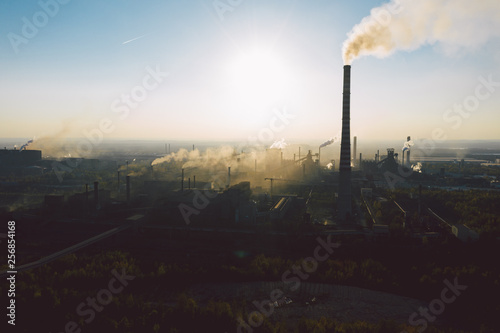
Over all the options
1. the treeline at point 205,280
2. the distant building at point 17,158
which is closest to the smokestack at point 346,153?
the treeline at point 205,280

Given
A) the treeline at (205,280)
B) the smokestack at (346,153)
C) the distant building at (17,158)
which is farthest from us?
the distant building at (17,158)

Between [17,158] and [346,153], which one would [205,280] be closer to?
[346,153]

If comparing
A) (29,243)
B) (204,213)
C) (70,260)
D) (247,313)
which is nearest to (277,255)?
(247,313)

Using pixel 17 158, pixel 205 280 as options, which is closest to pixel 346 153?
pixel 205 280

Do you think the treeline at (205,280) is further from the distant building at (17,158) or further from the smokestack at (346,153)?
the distant building at (17,158)

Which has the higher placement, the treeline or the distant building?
the distant building

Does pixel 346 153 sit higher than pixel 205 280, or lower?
higher

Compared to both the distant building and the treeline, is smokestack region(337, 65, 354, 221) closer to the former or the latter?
the treeline

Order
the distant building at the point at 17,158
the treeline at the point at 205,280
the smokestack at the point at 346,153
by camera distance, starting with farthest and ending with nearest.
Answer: the distant building at the point at 17,158
the smokestack at the point at 346,153
the treeline at the point at 205,280

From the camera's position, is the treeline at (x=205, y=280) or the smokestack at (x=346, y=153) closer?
the treeline at (x=205, y=280)

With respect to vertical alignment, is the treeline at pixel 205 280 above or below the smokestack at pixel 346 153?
below

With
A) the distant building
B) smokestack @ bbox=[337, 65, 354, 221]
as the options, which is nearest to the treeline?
smokestack @ bbox=[337, 65, 354, 221]

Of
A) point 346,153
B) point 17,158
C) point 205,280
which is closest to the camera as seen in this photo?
point 205,280
